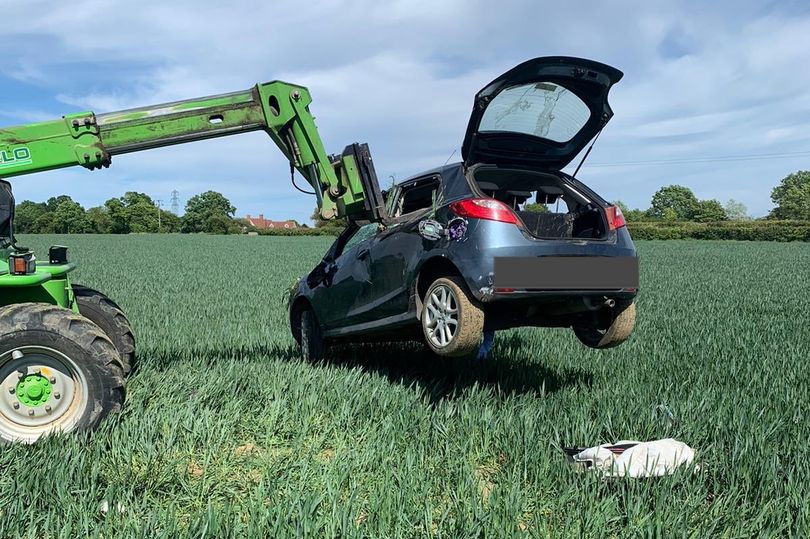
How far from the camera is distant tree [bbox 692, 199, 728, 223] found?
115250mm

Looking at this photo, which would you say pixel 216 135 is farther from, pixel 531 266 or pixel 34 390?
pixel 531 266

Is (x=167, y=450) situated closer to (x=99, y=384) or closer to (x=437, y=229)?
(x=99, y=384)

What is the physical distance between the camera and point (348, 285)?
6000 millimetres

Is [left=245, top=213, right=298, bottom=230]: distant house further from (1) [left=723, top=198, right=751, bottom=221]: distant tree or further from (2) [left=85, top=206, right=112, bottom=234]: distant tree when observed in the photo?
(1) [left=723, top=198, right=751, bottom=221]: distant tree

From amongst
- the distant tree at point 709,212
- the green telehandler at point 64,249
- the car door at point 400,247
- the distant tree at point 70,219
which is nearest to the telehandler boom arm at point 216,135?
the green telehandler at point 64,249

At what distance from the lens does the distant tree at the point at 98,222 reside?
8856cm

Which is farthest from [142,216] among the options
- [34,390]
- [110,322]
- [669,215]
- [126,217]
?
[34,390]

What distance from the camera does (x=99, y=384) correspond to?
4.07 m

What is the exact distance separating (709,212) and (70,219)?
364 feet

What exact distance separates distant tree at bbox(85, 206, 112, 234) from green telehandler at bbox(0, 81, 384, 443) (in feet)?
297

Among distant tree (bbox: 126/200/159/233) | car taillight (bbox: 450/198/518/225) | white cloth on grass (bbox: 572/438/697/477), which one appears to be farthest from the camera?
distant tree (bbox: 126/200/159/233)

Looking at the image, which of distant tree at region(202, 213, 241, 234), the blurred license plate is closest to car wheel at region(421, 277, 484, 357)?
the blurred license plate

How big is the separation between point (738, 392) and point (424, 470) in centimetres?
307

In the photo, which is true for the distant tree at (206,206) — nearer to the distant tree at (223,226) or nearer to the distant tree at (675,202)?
the distant tree at (223,226)
